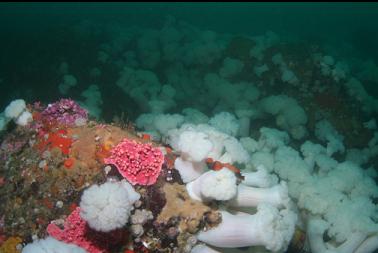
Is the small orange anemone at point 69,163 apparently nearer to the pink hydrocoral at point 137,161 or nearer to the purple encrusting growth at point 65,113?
the pink hydrocoral at point 137,161

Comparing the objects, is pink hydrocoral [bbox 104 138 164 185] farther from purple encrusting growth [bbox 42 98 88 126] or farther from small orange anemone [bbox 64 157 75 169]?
purple encrusting growth [bbox 42 98 88 126]

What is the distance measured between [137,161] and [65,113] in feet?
5.51

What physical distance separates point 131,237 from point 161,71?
28.0 ft

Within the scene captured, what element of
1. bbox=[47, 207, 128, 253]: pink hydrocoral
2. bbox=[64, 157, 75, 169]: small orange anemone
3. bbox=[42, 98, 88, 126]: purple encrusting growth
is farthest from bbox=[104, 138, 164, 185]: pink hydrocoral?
bbox=[42, 98, 88, 126]: purple encrusting growth

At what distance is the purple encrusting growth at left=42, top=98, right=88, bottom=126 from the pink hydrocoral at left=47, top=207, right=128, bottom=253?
1.55 metres

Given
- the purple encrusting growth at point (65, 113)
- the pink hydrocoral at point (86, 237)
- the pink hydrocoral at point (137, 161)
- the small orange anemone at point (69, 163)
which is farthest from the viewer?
the purple encrusting growth at point (65, 113)

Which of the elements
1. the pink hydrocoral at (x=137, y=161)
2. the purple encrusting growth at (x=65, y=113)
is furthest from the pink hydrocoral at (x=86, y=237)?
the purple encrusting growth at (x=65, y=113)

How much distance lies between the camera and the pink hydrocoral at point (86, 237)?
4.11m

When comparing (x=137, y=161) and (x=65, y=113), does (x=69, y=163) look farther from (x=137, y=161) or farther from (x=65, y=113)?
(x=65, y=113)

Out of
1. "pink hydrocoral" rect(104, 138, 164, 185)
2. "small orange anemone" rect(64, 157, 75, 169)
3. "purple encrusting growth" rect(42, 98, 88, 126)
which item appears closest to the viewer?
"pink hydrocoral" rect(104, 138, 164, 185)

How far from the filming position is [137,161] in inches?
169

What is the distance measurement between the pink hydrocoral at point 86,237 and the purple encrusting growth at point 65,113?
1.55 m

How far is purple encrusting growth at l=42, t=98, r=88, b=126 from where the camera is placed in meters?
5.13

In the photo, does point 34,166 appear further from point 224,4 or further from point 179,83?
point 224,4
